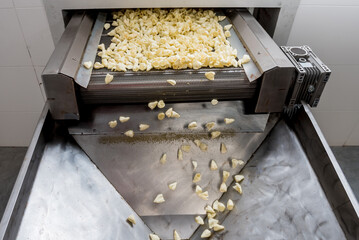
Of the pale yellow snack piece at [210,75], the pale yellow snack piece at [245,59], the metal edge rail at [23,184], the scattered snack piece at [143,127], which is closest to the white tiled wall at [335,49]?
the pale yellow snack piece at [245,59]

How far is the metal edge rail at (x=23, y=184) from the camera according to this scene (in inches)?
35.8

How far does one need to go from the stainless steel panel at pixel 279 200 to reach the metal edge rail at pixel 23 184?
0.64 m

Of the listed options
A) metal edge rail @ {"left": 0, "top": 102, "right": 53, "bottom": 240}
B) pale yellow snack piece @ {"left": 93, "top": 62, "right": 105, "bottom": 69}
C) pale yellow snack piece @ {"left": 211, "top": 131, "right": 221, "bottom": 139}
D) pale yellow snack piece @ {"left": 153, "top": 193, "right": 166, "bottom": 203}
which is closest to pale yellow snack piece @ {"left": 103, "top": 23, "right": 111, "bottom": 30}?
pale yellow snack piece @ {"left": 93, "top": 62, "right": 105, "bottom": 69}

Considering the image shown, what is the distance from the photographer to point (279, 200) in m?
1.18

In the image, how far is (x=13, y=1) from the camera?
5.29 feet

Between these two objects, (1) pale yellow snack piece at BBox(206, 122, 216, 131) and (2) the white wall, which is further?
(2) the white wall

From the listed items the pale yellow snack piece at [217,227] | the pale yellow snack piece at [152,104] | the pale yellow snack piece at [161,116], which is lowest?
the pale yellow snack piece at [217,227]

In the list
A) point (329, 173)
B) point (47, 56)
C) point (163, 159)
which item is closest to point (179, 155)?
point (163, 159)

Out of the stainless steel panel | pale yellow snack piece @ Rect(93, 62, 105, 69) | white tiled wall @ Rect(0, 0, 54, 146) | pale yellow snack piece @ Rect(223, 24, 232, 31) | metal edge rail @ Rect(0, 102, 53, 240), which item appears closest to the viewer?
metal edge rail @ Rect(0, 102, 53, 240)

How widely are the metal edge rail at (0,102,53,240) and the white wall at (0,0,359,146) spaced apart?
73 centimetres

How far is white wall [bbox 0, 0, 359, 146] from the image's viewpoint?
1.69 meters

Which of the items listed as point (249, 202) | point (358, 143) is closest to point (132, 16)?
point (249, 202)

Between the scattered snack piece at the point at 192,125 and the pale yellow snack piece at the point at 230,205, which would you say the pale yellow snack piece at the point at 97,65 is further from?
the pale yellow snack piece at the point at 230,205

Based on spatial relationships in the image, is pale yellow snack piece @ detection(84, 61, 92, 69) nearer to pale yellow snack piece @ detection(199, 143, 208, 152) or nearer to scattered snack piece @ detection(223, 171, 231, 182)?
pale yellow snack piece @ detection(199, 143, 208, 152)
